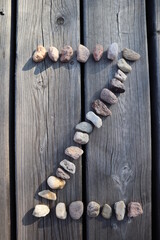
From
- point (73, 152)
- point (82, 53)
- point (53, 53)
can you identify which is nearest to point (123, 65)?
point (82, 53)

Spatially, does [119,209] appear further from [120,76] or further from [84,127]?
[120,76]

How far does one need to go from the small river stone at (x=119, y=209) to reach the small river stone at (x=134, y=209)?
0.02 meters

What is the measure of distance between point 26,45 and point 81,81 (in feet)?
0.83

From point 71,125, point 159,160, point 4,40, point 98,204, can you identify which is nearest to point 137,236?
point 98,204

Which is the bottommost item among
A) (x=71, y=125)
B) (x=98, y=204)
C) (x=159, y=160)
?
(x=98, y=204)

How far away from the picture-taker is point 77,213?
87 cm

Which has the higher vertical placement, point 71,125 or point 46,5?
point 46,5

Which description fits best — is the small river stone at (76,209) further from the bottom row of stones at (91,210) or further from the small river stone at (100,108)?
the small river stone at (100,108)

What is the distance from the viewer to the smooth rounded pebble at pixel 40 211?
86 centimetres

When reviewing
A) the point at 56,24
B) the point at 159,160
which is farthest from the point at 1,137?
the point at 159,160

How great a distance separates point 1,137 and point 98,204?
45cm

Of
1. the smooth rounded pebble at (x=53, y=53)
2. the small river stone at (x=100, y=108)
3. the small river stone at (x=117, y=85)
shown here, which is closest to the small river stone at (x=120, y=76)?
the small river stone at (x=117, y=85)

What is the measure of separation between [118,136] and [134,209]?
282 millimetres

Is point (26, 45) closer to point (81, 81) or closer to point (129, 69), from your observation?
point (81, 81)
